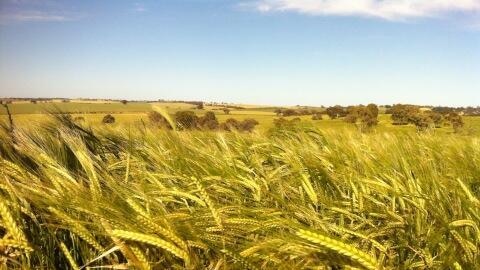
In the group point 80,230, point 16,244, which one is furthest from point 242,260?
point 16,244

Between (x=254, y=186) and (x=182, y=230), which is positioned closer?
(x=182, y=230)

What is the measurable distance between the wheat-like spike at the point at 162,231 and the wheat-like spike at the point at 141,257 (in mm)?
79

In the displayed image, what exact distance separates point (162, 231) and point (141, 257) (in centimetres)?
11

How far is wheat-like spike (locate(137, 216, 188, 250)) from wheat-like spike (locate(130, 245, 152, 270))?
0.08 metres

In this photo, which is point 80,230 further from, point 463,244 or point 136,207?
point 463,244

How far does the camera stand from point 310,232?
3.25 feet

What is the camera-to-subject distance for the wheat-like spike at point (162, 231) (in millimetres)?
1138

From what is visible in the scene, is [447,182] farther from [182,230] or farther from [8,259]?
[8,259]

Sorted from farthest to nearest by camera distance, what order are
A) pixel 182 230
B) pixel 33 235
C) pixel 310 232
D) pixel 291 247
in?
1. pixel 33 235
2. pixel 182 230
3. pixel 291 247
4. pixel 310 232

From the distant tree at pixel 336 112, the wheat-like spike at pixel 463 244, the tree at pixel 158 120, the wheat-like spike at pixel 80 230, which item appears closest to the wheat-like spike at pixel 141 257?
the wheat-like spike at pixel 80 230

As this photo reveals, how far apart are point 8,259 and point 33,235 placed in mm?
126

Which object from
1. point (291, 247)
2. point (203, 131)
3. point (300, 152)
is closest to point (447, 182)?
point (300, 152)

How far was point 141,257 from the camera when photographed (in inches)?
46.4

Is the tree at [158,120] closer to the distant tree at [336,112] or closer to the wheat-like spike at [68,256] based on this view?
the wheat-like spike at [68,256]
